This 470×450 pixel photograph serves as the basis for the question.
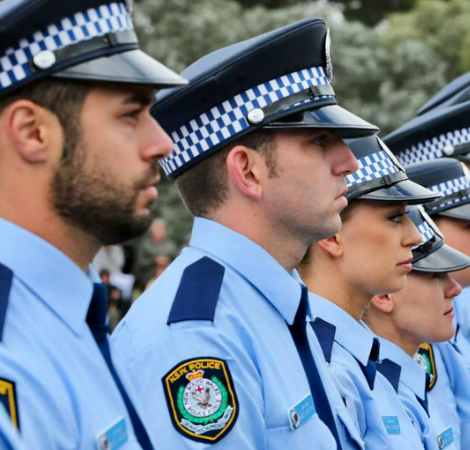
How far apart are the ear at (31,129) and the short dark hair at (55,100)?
12 mm

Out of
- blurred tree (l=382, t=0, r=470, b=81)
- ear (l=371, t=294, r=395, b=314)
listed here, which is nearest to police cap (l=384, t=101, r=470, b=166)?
ear (l=371, t=294, r=395, b=314)

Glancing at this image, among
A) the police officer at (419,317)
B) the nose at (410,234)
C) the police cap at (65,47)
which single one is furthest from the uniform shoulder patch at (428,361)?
the police cap at (65,47)

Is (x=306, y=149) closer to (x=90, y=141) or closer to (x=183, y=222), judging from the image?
(x=90, y=141)

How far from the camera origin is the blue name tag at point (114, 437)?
206cm

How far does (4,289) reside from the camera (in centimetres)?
205

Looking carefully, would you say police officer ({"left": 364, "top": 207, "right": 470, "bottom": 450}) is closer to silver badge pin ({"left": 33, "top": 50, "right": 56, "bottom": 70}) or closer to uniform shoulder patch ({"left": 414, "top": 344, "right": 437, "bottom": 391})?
uniform shoulder patch ({"left": 414, "top": 344, "right": 437, "bottom": 391})

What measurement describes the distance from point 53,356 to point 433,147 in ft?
12.8

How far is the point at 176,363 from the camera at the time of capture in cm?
265

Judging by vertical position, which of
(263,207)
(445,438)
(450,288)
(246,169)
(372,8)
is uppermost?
(372,8)

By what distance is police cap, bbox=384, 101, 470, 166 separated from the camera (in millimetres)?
5551

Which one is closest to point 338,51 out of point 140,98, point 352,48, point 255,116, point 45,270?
point 352,48

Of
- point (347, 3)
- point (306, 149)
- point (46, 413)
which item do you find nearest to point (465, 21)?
point (347, 3)

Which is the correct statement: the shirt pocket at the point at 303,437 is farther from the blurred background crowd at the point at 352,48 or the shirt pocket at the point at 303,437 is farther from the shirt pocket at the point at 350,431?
the blurred background crowd at the point at 352,48

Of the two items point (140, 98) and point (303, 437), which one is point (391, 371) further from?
point (140, 98)
